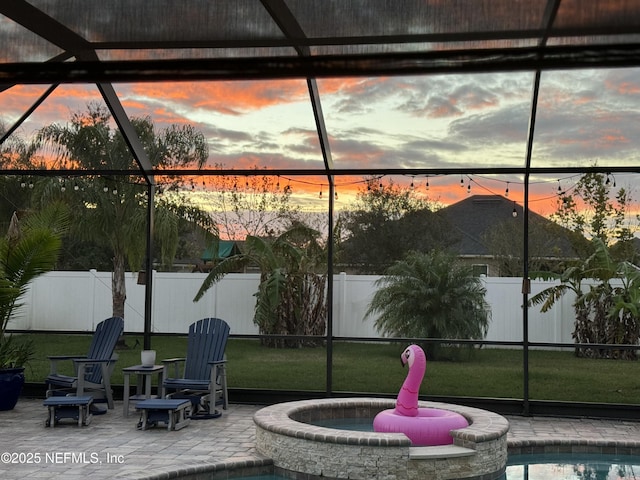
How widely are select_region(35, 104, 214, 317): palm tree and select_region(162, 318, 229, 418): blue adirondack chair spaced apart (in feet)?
19.8

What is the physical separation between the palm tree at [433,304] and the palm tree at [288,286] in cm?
108

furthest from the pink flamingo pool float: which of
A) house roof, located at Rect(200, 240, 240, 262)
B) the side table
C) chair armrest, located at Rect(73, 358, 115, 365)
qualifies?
house roof, located at Rect(200, 240, 240, 262)

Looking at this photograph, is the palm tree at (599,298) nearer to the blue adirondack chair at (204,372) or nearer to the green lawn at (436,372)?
the green lawn at (436,372)

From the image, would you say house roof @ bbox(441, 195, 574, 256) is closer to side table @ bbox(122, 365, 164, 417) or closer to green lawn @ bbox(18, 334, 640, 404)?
green lawn @ bbox(18, 334, 640, 404)

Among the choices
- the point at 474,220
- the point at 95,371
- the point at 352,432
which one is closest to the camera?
the point at 352,432

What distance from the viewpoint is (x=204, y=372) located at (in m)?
8.21

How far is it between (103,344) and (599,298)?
8.42m

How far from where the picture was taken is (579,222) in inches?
585

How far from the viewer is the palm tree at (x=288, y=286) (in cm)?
1324

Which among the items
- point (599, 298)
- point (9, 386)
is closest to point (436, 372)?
point (599, 298)

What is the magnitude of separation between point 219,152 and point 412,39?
1049 centimetres

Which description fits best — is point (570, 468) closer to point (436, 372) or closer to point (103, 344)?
point (103, 344)

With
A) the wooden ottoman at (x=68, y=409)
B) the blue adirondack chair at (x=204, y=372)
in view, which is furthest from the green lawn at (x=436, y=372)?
the wooden ottoman at (x=68, y=409)

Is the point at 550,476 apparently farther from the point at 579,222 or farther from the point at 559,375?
the point at 579,222
